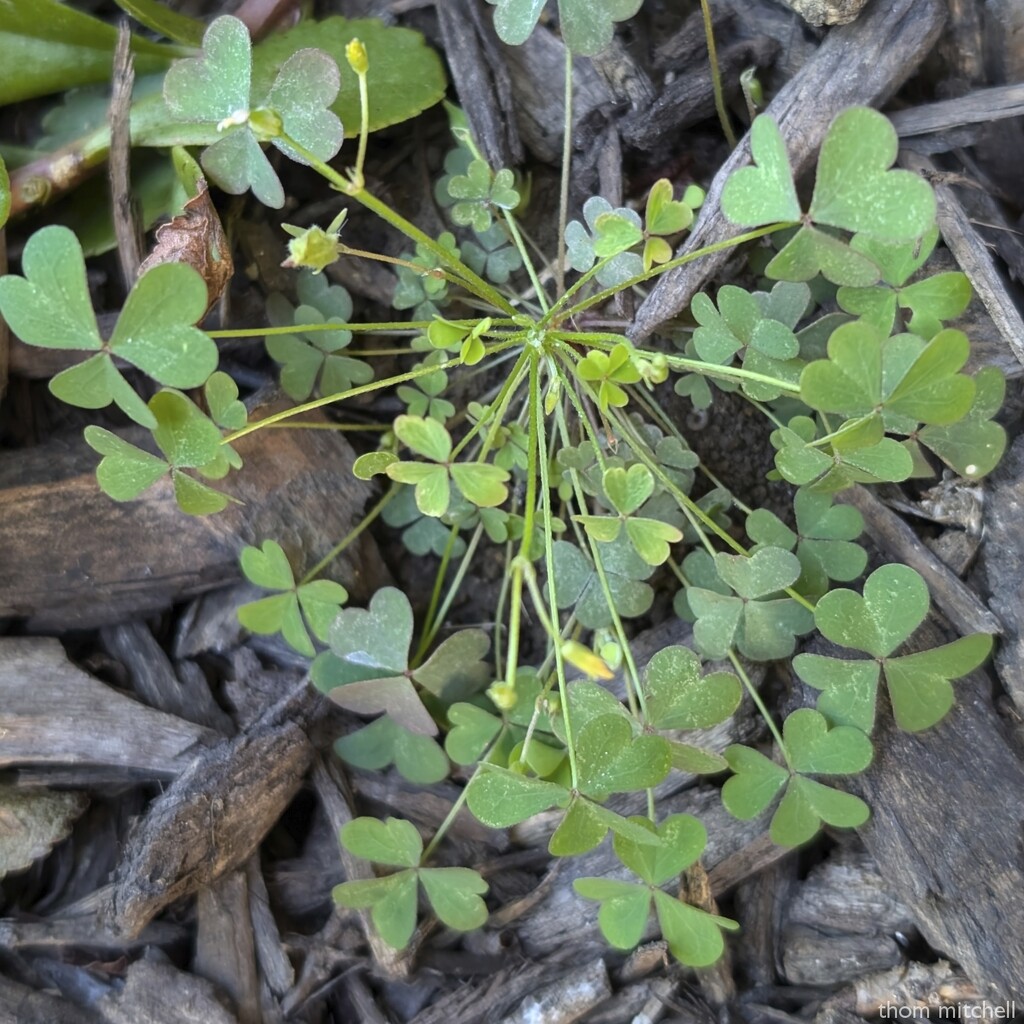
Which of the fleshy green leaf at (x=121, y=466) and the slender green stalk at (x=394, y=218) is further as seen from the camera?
the fleshy green leaf at (x=121, y=466)

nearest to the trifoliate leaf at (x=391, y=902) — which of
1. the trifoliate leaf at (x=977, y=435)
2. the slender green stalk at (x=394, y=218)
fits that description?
the slender green stalk at (x=394, y=218)

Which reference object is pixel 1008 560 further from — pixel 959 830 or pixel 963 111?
pixel 963 111

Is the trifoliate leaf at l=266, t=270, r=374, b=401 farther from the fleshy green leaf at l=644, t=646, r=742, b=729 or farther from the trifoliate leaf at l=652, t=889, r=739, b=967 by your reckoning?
the trifoliate leaf at l=652, t=889, r=739, b=967

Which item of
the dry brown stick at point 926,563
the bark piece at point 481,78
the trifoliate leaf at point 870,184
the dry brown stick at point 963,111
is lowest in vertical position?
the dry brown stick at point 926,563

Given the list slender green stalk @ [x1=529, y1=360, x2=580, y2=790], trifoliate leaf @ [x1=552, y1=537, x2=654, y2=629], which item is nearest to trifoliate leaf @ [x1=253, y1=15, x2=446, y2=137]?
slender green stalk @ [x1=529, y1=360, x2=580, y2=790]

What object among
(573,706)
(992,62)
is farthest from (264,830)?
(992,62)

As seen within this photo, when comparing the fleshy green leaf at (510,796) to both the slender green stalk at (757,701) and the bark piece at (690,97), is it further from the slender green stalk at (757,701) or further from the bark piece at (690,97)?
the bark piece at (690,97)

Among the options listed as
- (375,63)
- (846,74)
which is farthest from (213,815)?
(846,74)
